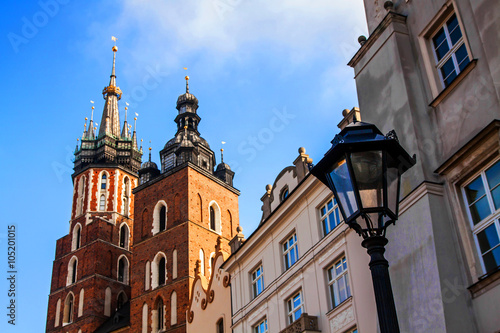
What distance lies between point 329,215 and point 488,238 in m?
8.01

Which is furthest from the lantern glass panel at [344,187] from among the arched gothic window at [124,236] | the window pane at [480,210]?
the arched gothic window at [124,236]

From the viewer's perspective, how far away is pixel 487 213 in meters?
8.18

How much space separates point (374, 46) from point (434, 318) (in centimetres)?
508

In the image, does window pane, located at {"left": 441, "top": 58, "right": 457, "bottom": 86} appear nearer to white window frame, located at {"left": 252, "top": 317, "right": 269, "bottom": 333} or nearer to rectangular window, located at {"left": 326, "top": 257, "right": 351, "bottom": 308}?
rectangular window, located at {"left": 326, "top": 257, "right": 351, "bottom": 308}

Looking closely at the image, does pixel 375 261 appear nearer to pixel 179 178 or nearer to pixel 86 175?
pixel 179 178

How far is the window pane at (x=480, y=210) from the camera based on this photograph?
822 cm

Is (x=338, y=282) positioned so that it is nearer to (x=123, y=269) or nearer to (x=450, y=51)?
Result: (x=450, y=51)

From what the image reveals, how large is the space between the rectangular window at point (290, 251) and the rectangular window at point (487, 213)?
8918mm

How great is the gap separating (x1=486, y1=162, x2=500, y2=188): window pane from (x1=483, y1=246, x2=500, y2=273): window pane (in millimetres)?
854

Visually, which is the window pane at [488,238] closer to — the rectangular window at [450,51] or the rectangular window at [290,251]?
the rectangular window at [450,51]

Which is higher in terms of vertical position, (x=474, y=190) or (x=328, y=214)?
(x=328, y=214)

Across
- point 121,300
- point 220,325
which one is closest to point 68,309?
point 121,300

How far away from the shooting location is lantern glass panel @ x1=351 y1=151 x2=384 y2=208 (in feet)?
17.1

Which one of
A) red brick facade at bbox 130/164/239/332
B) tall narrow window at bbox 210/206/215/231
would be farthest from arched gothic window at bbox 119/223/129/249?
tall narrow window at bbox 210/206/215/231
